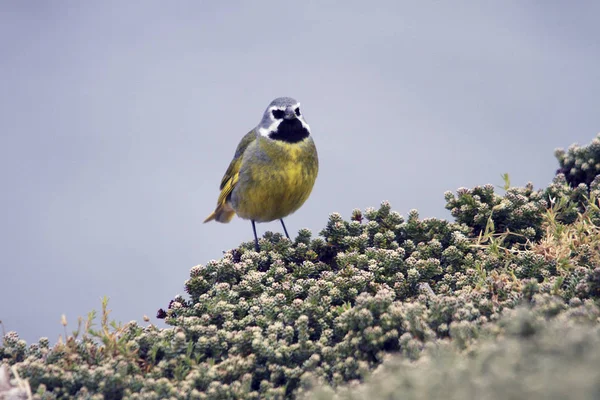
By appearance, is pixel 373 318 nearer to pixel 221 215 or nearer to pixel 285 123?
pixel 285 123

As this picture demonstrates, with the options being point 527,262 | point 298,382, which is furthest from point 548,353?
point 527,262

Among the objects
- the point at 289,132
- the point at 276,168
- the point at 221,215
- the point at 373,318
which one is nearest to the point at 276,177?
the point at 276,168

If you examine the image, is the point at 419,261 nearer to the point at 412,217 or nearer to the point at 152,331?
the point at 412,217

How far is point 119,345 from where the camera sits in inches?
150

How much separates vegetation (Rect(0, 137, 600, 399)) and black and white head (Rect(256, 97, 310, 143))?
54.7 inches

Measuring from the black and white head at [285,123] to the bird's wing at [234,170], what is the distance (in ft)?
0.90

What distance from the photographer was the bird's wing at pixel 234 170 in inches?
262

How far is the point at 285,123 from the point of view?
650 centimetres

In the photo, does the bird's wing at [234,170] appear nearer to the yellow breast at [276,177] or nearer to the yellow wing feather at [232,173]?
the yellow wing feather at [232,173]

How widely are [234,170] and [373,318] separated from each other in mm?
A: 3451

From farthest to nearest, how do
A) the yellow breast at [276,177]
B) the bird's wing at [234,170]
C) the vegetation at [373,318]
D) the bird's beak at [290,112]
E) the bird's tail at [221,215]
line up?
the bird's tail at [221,215] → the bird's wing at [234,170] → the bird's beak at [290,112] → the yellow breast at [276,177] → the vegetation at [373,318]

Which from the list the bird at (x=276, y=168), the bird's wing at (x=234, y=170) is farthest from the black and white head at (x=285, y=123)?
the bird's wing at (x=234, y=170)

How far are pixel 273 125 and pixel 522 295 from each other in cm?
331

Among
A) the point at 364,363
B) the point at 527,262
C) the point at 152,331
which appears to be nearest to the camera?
the point at 364,363
